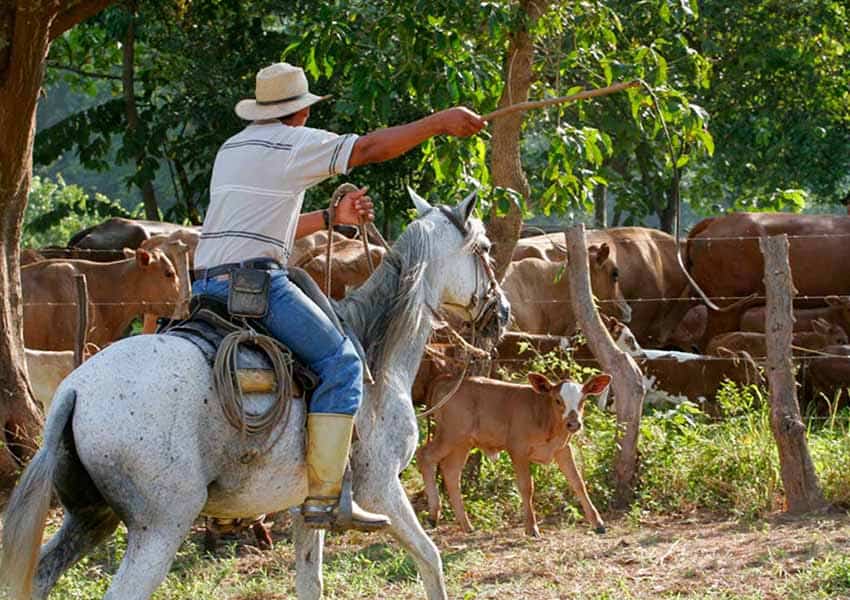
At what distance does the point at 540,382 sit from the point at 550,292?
5.24 meters

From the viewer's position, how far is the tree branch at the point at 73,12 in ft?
32.3

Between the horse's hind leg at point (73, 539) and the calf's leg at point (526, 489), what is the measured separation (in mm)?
4051

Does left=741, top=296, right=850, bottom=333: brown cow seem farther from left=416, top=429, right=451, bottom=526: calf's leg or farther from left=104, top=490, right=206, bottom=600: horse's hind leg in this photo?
left=104, top=490, right=206, bottom=600: horse's hind leg

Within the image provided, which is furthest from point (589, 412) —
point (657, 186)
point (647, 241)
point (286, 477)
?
point (657, 186)

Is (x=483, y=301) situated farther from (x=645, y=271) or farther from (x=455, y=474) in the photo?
(x=645, y=271)

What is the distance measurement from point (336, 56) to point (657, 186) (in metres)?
10.7

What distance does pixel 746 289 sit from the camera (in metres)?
15.8

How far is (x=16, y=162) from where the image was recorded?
9703 millimetres

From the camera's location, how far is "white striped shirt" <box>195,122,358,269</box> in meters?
5.68

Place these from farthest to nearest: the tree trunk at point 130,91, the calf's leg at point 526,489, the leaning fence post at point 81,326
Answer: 1. the tree trunk at point 130,91
2. the leaning fence post at point 81,326
3. the calf's leg at point 526,489

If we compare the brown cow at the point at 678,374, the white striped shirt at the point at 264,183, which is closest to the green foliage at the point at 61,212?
the brown cow at the point at 678,374

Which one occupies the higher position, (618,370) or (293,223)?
(293,223)

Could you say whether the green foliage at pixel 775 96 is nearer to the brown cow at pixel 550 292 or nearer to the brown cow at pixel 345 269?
the brown cow at pixel 550 292

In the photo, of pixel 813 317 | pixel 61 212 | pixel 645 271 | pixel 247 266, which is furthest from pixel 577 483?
pixel 61 212
